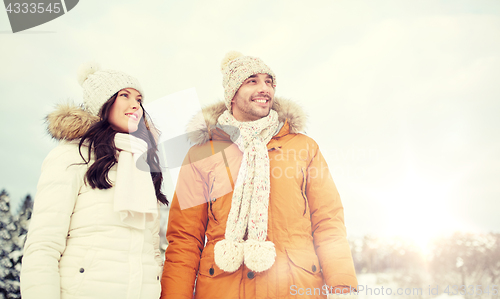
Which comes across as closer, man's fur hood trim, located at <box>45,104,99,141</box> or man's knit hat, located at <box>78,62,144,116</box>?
man's fur hood trim, located at <box>45,104,99,141</box>

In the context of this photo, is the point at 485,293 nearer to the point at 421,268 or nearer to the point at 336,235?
the point at 421,268

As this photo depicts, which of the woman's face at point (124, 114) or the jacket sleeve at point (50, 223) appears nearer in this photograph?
the jacket sleeve at point (50, 223)

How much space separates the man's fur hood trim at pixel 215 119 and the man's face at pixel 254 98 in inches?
4.0

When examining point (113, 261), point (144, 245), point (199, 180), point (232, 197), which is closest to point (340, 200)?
point (232, 197)

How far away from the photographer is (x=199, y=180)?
2.09m

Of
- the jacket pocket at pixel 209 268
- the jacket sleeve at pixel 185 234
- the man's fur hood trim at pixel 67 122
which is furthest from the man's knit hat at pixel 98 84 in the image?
the jacket pocket at pixel 209 268

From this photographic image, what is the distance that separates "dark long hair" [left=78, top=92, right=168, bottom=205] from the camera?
1506 millimetres

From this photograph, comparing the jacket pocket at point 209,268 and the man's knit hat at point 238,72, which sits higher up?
the man's knit hat at point 238,72

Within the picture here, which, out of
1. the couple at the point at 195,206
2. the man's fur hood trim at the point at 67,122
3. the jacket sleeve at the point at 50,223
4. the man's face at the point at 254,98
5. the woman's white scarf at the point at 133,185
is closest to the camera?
the jacket sleeve at the point at 50,223

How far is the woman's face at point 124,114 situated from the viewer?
1774mm

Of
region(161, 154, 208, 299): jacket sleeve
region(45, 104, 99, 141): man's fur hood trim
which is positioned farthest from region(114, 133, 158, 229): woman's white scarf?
region(161, 154, 208, 299): jacket sleeve

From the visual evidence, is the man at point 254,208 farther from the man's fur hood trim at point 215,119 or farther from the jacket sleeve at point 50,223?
the jacket sleeve at point 50,223

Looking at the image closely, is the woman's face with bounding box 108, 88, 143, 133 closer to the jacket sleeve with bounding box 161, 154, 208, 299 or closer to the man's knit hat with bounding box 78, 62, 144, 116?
the man's knit hat with bounding box 78, 62, 144, 116

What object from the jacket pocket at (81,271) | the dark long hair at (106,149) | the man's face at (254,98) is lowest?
the jacket pocket at (81,271)
